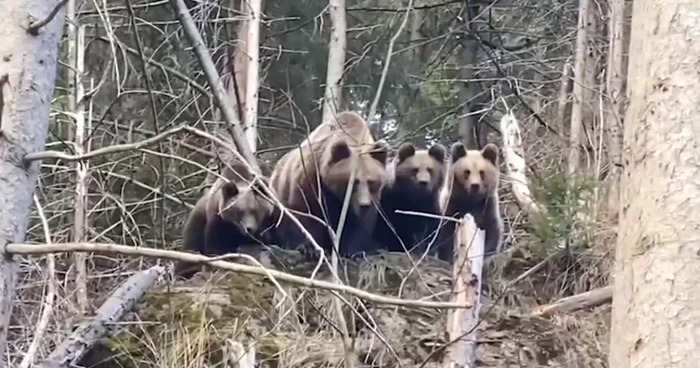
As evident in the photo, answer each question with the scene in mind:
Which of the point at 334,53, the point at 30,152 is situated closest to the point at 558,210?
the point at 334,53

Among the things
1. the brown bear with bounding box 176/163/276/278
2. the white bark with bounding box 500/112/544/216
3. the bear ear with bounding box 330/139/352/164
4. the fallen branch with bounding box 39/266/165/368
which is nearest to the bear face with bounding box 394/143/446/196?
the bear ear with bounding box 330/139/352/164

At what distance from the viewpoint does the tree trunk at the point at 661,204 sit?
2.86 meters

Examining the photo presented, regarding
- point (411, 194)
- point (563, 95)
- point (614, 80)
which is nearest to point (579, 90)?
point (563, 95)

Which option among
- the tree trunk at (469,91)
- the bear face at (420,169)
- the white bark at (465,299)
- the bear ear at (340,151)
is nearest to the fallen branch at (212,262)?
the white bark at (465,299)

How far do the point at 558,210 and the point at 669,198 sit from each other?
539cm

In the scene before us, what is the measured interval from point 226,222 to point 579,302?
308 cm

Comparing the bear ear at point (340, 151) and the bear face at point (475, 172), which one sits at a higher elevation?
the bear ear at point (340, 151)

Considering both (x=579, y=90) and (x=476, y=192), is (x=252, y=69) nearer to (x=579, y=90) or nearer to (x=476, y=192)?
(x=476, y=192)

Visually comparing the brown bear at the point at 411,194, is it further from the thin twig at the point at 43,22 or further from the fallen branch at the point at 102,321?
the thin twig at the point at 43,22

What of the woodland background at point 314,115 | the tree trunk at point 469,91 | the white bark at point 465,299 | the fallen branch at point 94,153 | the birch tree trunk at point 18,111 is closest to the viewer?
the fallen branch at point 94,153

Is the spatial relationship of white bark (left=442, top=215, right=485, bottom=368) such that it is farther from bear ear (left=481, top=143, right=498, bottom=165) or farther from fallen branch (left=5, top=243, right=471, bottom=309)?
bear ear (left=481, top=143, right=498, bottom=165)

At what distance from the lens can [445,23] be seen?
13.0 m

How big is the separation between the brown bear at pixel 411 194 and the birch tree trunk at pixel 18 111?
534 centimetres

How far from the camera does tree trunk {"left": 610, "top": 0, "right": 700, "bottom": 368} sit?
113 inches
